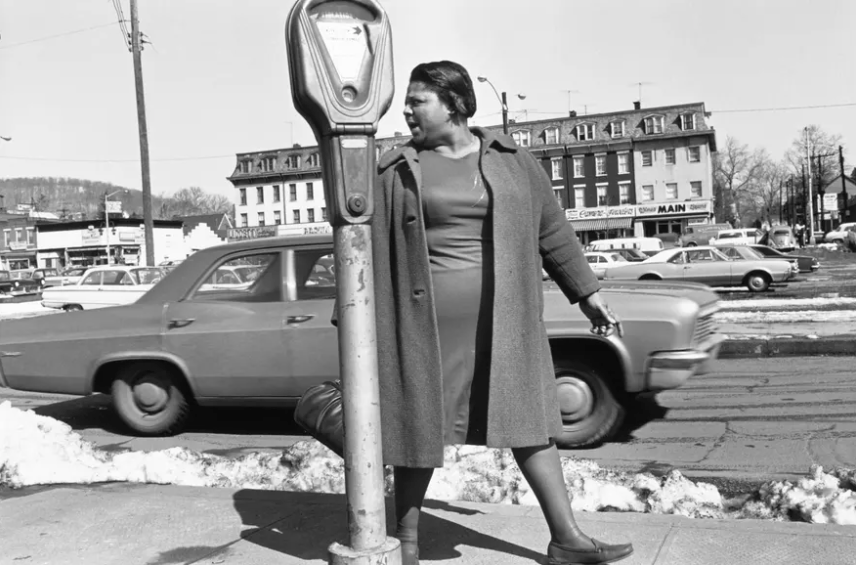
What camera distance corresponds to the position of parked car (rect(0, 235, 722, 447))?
5828 mm

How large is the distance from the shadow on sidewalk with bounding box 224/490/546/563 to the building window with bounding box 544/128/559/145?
2995 inches

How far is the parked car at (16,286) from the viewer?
164 ft

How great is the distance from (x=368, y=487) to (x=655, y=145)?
246ft

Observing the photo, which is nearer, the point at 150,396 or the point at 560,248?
the point at 560,248

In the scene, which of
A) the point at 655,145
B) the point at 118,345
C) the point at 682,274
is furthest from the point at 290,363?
the point at 655,145

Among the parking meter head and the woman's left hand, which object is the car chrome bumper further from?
the parking meter head

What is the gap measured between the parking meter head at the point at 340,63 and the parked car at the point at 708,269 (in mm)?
22085

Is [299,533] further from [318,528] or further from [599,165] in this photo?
[599,165]

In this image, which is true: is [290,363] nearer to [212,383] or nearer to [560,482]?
[212,383]

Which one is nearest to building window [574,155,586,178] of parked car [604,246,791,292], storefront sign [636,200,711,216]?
storefront sign [636,200,711,216]

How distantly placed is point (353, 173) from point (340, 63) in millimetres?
329

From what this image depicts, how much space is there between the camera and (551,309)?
593 centimetres

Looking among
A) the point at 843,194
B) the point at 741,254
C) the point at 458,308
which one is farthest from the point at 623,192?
the point at 458,308

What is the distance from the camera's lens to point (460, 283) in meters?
3.00
